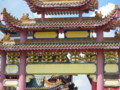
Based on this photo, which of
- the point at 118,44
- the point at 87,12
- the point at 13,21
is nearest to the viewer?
the point at 118,44

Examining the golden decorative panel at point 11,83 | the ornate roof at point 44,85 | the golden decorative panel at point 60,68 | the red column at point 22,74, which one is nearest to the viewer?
the golden decorative panel at point 60,68

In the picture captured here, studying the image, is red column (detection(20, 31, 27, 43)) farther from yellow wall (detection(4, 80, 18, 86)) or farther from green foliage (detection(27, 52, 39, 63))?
yellow wall (detection(4, 80, 18, 86))

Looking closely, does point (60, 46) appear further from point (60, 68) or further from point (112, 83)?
point (112, 83)

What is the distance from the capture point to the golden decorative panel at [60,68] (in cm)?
1848

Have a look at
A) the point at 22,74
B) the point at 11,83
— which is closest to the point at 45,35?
the point at 22,74

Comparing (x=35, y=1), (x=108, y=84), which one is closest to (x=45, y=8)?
(x=35, y=1)

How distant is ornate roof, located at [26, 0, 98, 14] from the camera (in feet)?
65.9

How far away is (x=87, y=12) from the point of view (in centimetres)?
2106

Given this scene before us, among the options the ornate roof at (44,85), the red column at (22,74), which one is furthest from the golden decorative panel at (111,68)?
the ornate roof at (44,85)

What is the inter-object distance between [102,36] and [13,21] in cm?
641

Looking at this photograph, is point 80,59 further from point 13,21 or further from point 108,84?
point 13,21

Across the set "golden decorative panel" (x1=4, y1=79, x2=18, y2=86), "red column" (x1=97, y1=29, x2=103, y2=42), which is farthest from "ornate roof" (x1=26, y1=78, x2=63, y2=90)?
"red column" (x1=97, y1=29, x2=103, y2=42)

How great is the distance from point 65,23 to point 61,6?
70.9 inches

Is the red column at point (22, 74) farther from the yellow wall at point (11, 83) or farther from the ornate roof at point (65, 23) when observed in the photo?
the ornate roof at point (65, 23)
